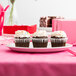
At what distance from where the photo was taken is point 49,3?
4.04m

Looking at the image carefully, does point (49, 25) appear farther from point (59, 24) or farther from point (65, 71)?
point (65, 71)

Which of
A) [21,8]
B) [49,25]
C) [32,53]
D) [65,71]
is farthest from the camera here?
[21,8]

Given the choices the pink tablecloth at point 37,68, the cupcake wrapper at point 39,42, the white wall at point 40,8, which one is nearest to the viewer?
the pink tablecloth at point 37,68

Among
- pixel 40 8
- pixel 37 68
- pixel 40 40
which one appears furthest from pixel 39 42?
pixel 40 8

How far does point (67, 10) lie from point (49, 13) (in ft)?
1.18

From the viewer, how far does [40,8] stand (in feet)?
13.2

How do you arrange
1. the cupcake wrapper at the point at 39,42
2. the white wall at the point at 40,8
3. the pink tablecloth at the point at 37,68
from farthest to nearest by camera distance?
the white wall at the point at 40,8 < the cupcake wrapper at the point at 39,42 < the pink tablecloth at the point at 37,68

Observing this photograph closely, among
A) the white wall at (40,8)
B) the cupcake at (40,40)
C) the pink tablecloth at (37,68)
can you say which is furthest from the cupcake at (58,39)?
the white wall at (40,8)

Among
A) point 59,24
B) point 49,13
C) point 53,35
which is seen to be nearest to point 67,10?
point 49,13

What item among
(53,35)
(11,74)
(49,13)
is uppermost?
(49,13)

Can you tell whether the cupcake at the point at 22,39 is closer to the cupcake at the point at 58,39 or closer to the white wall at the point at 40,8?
the cupcake at the point at 58,39

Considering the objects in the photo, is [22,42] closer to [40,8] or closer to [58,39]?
[58,39]

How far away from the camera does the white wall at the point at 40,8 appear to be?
3.99m

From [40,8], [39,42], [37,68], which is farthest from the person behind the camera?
[40,8]
